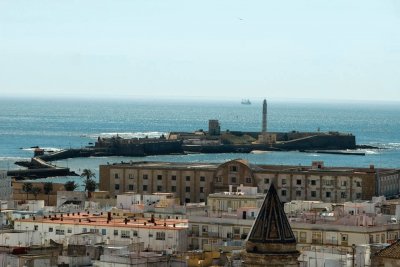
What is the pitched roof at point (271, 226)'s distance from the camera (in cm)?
3319

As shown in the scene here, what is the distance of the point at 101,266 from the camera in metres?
52.5

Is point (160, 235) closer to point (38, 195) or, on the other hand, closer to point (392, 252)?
point (392, 252)

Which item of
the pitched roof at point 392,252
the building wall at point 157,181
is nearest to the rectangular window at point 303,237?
the pitched roof at point 392,252

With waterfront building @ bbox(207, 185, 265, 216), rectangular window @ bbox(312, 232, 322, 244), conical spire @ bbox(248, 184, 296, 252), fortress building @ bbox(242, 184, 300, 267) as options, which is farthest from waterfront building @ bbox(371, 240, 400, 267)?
waterfront building @ bbox(207, 185, 265, 216)

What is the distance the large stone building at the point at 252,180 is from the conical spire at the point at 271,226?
2616 inches

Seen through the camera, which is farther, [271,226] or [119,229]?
[119,229]

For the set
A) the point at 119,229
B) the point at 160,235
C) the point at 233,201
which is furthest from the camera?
the point at 233,201

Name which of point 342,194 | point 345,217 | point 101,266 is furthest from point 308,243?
point 342,194

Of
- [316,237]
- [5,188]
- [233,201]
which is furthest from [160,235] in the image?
[5,188]

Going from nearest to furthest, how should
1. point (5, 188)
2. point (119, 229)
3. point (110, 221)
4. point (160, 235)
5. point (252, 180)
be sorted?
point (160, 235), point (119, 229), point (110, 221), point (5, 188), point (252, 180)

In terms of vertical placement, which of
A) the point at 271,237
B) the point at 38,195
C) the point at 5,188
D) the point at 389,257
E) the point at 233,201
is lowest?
the point at 38,195

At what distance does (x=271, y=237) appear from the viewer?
109 ft

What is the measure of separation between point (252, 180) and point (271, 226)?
71.8 meters

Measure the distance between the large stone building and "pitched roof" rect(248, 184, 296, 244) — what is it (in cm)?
6645
